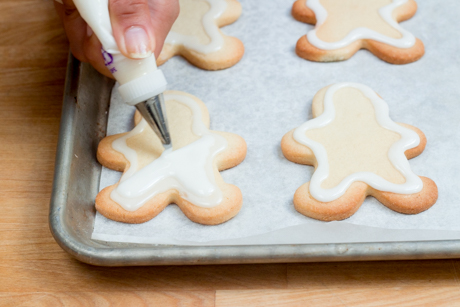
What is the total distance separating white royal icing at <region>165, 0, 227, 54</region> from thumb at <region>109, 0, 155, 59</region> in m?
0.34

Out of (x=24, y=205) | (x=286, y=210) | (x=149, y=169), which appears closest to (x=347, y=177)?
(x=286, y=210)

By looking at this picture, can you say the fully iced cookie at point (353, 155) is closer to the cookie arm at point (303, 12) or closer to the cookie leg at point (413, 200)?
the cookie leg at point (413, 200)

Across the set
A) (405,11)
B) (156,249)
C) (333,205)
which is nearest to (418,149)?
(333,205)

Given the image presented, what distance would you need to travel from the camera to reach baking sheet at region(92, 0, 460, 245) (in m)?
1.00

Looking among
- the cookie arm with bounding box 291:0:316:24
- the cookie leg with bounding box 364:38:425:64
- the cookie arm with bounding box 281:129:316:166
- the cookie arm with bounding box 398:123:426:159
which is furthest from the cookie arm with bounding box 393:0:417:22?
the cookie arm with bounding box 281:129:316:166

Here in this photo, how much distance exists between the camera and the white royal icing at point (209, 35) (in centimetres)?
131

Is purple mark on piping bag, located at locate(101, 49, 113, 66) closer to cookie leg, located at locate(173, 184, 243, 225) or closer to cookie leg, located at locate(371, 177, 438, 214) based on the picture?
cookie leg, located at locate(173, 184, 243, 225)

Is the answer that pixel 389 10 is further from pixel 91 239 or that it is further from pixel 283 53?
pixel 91 239

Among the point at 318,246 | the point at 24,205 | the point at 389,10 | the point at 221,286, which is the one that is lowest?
the point at 24,205

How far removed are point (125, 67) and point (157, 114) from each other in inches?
5.2

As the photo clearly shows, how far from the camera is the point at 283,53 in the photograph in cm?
133

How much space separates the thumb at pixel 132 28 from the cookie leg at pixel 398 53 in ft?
1.98

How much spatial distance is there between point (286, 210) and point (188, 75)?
46 centimetres

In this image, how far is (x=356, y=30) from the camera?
4.33 feet
